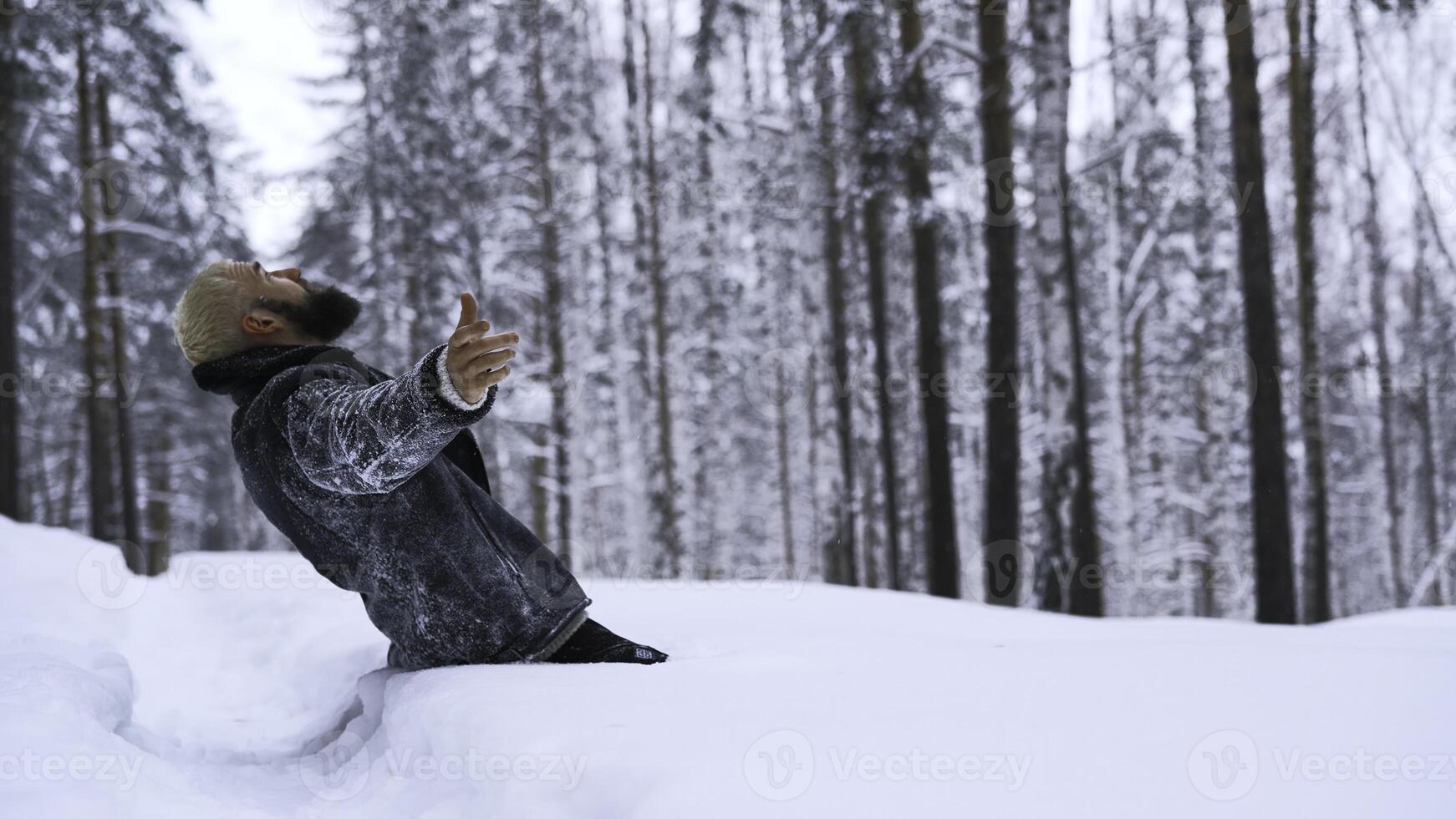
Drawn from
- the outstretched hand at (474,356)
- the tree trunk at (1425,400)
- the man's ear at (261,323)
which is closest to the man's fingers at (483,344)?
the outstretched hand at (474,356)

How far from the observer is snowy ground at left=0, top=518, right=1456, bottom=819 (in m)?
1.40

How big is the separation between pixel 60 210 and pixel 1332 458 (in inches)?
1348

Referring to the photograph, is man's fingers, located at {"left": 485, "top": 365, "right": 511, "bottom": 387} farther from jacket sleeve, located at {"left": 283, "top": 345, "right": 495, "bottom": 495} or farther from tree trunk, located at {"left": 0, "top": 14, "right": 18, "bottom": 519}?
tree trunk, located at {"left": 0, "top": 14, "right": 18, "bottom": 519}

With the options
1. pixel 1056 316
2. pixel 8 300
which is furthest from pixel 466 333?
pixel 8 300

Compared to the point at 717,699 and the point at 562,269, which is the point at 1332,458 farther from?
the point at 717,699

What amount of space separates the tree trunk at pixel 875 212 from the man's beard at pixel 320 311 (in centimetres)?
736

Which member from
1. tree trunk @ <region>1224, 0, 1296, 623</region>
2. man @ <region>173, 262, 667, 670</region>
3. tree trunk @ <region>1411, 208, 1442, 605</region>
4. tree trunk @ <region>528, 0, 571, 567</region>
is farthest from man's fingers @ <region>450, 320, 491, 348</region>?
tree trunk @ <region>1411, 208, 1442, 605</region>

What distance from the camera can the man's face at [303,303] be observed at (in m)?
2.52

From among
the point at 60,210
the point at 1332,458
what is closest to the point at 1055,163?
the point at 60,210

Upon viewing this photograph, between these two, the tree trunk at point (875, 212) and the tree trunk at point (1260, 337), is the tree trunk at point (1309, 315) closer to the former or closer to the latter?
the tree trunk at point (1260, 337)

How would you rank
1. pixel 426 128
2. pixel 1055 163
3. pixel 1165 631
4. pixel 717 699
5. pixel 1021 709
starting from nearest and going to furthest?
pixel 1021 709
pixel 717 699
pixel 1165 631
pixel 1055 163
pixel 426 128

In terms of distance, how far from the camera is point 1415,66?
14.4 m

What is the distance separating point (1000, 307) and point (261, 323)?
7217 mm

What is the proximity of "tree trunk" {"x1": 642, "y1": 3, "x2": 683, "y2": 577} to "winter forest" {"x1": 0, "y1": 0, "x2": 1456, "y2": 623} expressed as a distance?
2.8 inches
